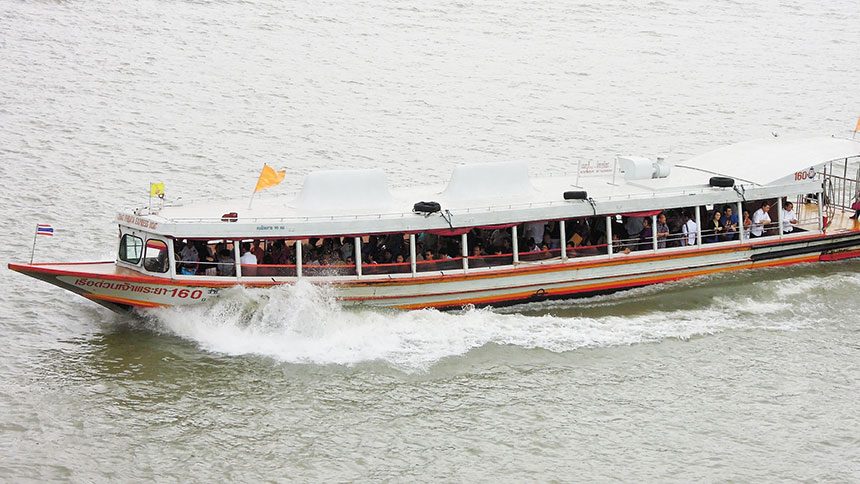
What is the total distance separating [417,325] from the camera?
75.1 ft

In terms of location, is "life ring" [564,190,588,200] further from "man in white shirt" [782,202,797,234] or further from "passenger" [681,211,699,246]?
"man in white shirt" [782,202,797,234]

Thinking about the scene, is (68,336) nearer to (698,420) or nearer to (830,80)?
(698,420)

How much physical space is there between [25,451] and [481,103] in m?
25.3

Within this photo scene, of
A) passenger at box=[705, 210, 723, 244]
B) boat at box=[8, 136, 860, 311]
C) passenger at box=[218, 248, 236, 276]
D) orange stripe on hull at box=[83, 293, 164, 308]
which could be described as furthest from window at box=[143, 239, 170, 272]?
passenger at box=[705, 210, 723, 244]

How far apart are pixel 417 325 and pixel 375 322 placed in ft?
2.66

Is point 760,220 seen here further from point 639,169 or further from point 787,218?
point 639,169

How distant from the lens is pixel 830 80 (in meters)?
45.1

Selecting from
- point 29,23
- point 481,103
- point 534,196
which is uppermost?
point 29,23

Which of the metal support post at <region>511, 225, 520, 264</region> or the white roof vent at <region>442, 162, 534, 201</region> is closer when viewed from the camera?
the metal support post at <region>511, 225, 520, 264</region>

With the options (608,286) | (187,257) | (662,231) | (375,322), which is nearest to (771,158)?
(662,231)

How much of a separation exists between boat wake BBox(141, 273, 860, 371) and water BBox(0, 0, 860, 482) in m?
0.05

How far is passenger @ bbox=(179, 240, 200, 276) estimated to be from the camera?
22578mm

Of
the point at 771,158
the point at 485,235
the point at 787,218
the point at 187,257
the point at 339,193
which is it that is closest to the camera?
the point at 187,257

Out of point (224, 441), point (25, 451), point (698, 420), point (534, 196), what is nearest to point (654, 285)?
point (534, 196)
